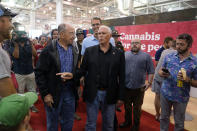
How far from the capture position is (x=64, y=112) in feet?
6.95

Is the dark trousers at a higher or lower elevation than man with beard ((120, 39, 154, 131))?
lower

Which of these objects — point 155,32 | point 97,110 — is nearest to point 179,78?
point 97,110

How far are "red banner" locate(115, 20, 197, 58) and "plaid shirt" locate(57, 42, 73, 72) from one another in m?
3.78

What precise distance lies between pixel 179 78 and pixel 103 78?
37.8 inches

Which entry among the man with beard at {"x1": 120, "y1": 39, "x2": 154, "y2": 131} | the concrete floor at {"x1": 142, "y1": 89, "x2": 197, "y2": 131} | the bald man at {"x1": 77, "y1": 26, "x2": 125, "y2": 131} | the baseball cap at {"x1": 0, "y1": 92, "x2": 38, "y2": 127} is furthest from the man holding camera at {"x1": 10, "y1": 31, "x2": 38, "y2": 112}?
the concrete floor at {"x1": 142, "y1": 89, "x2": 197, "y2": 131}

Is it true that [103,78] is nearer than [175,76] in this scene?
Yes

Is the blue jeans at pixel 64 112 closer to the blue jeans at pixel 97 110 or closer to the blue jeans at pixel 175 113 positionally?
the blue jeans at pixel 97 110

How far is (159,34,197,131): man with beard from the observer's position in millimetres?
2023

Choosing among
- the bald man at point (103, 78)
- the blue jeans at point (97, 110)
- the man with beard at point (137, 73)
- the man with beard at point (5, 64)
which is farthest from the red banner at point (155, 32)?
the man with beard at point (5, 64)

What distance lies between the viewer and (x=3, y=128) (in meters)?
0.86

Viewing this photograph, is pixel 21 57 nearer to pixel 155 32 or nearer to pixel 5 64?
pixel 5 64

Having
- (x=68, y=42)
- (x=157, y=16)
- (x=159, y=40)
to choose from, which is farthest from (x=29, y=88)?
(x=157, y=16)

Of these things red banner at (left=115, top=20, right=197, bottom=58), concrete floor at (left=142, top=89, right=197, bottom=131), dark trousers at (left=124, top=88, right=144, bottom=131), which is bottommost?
concrete floor at (left=142, top=89, right=197, bottom=131)

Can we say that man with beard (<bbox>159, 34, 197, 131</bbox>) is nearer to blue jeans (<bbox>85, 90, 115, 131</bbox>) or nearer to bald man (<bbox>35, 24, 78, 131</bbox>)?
blue jeans (<bbox>85, 90, 115, 131</bbox>)
